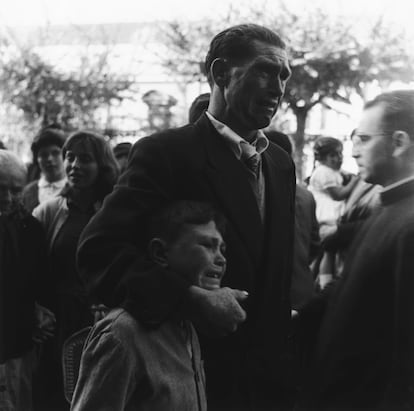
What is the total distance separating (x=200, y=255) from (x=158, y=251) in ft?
0.46

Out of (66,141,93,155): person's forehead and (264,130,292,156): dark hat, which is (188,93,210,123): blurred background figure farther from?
(66,141,93,155): person's forehead

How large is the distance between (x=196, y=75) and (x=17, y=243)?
19.5 m

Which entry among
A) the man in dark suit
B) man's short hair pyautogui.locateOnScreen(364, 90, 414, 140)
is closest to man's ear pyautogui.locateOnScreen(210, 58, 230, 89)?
the man in dark suit

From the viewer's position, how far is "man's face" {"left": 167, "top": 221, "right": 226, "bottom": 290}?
97.4 inches

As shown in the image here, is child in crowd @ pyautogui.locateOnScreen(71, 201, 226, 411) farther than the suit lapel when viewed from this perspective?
No

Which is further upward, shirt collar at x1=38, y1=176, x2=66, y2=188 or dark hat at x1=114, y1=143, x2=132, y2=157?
dark hat at x1=114, y1=143, x2=132, y2=157

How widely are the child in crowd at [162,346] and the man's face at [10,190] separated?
1769mm

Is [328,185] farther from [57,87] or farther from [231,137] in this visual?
[57,87]

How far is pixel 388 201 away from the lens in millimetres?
2266

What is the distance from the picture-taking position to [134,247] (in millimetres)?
2492

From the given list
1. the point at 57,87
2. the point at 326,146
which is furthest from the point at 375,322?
the point at 57,87

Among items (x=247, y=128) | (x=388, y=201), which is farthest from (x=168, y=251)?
(x=388, y=201)

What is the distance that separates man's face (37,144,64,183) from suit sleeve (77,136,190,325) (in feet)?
10.4

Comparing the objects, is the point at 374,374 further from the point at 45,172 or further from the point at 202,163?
the point at 45,172
